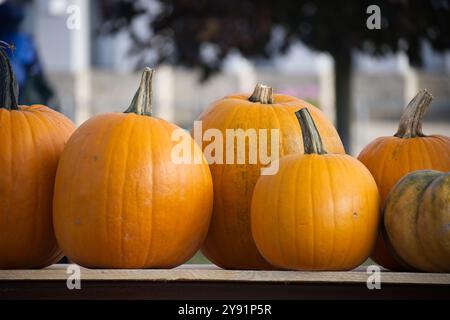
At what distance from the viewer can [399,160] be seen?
2236 millimetres

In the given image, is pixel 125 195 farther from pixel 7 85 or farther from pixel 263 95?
pixel 263 95

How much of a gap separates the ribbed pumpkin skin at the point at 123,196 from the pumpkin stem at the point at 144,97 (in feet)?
0.21

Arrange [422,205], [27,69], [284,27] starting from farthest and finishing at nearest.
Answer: [284,27] → [27,69] → [422,205]

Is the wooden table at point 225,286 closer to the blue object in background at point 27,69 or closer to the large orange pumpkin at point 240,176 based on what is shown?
the large orange pumpkin at point 240,176

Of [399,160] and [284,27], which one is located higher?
[284,27]

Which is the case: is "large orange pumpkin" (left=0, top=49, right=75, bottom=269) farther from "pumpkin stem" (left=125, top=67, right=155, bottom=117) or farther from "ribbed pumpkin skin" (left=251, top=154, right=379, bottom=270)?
"ribbed pumpkin skin" (left=251, top=154, right=379, bottom=270)

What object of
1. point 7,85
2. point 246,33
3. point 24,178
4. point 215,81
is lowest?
point 215,81

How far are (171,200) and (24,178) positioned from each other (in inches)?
14.9

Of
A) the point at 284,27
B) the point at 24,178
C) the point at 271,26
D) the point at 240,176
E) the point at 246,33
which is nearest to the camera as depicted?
the point at 24,178

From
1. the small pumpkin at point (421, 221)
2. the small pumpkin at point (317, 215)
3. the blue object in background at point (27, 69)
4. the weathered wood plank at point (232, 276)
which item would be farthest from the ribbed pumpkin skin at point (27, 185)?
the blue object in background at point (27, 69)

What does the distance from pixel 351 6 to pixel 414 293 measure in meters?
6.34

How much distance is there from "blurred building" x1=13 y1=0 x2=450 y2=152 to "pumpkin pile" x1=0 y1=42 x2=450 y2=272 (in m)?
20.4

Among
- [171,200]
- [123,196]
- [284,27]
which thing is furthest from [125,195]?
[284,27]

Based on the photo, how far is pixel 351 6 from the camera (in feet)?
25.7
